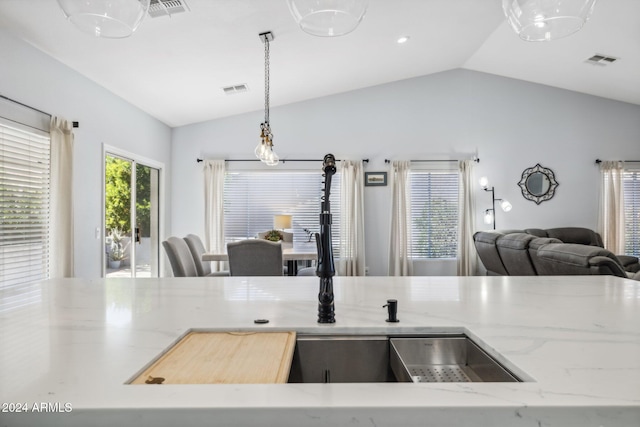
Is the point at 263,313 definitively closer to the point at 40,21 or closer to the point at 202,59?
the point at 40,21

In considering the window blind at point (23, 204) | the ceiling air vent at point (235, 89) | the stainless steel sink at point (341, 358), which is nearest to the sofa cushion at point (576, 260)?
the stainless steel sink at point (341, 358)

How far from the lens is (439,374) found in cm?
106

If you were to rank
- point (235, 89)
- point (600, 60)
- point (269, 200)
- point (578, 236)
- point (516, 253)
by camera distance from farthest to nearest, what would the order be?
point (269, 200) < point (578, 236) < point (235, 89) < point (600, 60) < point (516, 253)

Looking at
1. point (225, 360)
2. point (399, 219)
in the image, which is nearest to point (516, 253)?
point (399, 219)

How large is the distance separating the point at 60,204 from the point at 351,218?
392 cm

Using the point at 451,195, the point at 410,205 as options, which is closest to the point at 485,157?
the point at 451,195

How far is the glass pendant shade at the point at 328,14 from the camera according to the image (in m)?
1.04

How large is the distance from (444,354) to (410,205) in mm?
5387

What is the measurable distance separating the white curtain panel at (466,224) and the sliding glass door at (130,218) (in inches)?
188

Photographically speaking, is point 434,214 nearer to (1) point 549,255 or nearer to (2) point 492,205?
(2) point 492,205

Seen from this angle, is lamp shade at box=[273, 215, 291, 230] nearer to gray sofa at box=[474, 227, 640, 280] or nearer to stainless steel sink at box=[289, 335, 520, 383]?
gray sofa at box=[474, 227, 640, 280]

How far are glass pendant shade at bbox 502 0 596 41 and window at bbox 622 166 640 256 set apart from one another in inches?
263

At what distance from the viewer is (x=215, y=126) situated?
20.5 feet

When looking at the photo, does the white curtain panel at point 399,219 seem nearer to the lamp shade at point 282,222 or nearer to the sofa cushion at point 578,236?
the lamp shade at point 282,222
